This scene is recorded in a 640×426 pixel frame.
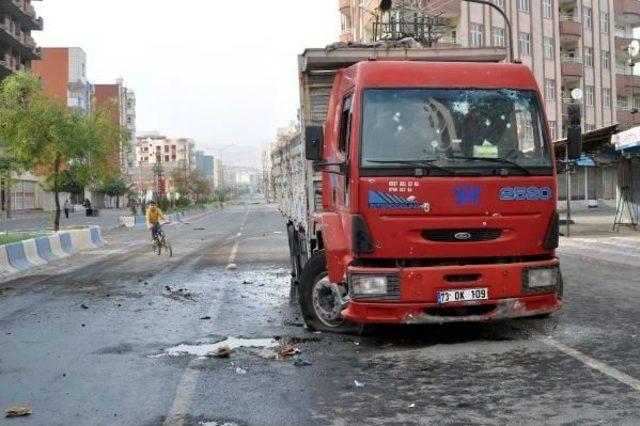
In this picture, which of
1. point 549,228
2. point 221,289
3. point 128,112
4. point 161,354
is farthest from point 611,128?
point 128,112

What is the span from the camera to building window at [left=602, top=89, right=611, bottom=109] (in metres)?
59.9

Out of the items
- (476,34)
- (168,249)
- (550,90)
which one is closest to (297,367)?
(168,249)

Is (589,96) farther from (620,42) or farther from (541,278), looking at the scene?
(541,278)

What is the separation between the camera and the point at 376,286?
246 inches

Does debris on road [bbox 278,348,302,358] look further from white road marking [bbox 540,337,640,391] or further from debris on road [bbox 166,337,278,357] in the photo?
white road marking [bbox 540,337,640,391]

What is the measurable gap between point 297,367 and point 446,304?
4.85 feet

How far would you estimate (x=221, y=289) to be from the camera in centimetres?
1172

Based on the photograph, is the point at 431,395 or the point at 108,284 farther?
the point at 108,284

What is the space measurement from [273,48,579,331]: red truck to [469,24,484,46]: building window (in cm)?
4290

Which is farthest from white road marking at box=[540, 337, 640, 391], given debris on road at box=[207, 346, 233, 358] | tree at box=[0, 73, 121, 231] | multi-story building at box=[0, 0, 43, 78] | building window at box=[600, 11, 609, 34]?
multi-story building at box=[0, 0, 43, 78]

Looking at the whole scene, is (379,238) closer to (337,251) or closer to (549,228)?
(337,251)

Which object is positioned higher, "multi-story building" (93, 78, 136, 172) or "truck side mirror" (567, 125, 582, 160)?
"multi-story building" (93, 78, 136, 172)

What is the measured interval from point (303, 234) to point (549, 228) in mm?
3672

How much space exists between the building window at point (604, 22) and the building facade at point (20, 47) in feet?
167
